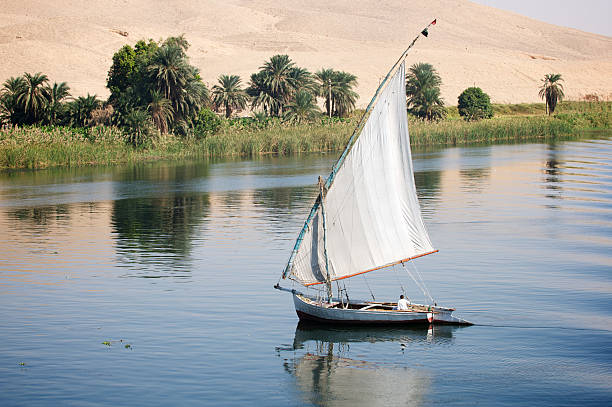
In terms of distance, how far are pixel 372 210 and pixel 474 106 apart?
99704 mm

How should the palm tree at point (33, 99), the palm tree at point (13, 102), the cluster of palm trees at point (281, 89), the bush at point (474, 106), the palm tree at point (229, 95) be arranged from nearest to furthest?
the palm tree at point (33, 99), the palm tree at point (13, 102), the cluster of palm trees at point (281, 89), the palm tree at point (229, 95), the bush at point (474, 106)

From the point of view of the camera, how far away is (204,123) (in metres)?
88.2

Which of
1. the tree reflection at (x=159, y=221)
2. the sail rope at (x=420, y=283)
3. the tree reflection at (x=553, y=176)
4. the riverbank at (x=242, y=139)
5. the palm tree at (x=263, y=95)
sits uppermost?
the palm tree at (x=263, y=95)

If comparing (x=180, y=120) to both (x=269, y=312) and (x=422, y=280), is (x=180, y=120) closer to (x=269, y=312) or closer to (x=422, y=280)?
(x=422, y=280)

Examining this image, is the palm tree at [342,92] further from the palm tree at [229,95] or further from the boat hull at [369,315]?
the boat hull at [369,315]

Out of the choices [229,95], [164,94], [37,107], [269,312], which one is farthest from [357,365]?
[229,95]

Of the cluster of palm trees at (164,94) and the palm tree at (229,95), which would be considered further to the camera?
the palm tree at (229,95)

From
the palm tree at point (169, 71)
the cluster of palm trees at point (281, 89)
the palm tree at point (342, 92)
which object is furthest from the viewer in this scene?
the palm tree at point (342, 92)

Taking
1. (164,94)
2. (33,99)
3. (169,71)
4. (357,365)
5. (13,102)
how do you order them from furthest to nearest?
(13,102), (33,99), (164,94), (169,71), (357,365)

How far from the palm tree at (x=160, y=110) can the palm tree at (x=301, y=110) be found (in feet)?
52.9

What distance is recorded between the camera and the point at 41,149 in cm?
7656

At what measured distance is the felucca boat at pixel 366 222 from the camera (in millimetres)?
23672

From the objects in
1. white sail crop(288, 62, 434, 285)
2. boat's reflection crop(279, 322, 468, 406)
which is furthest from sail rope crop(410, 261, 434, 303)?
boat's reflection crop(279, 322, 468, 406)

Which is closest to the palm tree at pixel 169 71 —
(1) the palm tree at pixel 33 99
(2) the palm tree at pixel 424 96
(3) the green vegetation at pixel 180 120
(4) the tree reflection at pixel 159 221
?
(3) the green vegetation at pixel 180 120
